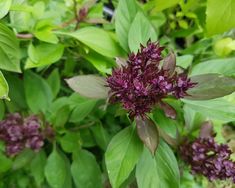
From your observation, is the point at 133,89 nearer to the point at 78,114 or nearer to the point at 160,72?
the point at 160,72

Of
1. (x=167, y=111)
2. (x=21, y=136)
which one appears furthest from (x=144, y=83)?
(x=21, y=136)

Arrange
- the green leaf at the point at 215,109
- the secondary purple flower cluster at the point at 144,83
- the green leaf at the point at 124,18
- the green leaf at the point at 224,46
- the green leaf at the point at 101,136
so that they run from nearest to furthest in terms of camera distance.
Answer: the secondary purple flower cluster at the point at 144,83, the green leaf at the point at 215,109, the green leaf at the point at 124,18, the green leaf at the point at 101,136, the green leaf at the point at 224,46

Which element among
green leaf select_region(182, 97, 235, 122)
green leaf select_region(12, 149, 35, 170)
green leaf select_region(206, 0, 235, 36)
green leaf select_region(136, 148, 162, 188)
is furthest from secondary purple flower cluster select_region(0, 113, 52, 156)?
green leaf select_region(206, 0, 235, 36)

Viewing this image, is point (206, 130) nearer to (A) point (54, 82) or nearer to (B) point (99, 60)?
(B) point (99, 60)

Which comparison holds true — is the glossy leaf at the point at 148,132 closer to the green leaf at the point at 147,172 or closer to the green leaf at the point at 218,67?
the green leaf at the point at 147,172

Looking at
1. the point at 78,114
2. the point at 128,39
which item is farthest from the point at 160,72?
the point at 78,114

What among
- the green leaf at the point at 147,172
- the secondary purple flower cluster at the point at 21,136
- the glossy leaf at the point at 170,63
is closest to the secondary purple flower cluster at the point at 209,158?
the green leaf at the point at 147,172
